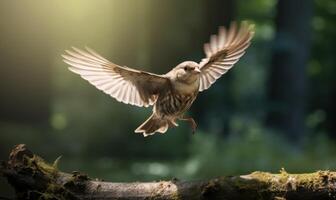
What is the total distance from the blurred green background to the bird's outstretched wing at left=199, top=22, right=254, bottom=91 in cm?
191

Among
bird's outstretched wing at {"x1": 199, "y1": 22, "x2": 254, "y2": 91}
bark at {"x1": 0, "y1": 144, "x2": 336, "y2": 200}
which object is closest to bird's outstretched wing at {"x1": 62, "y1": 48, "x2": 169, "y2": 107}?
bird's outstretched wing at {"x1": 199, "y1": 22, "x2": 254, "y2": 91}

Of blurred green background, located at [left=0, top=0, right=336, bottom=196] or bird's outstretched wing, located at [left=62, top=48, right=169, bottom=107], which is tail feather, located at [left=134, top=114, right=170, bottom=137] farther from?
blurred green background, located at [left=0, top=0, right=336, bottom=196]

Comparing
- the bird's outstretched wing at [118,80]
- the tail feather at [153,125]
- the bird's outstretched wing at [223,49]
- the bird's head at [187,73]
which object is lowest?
the tail feather at [153,125]

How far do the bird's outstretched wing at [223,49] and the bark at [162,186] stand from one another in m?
0.43

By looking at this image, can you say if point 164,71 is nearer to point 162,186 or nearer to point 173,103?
point 173,103

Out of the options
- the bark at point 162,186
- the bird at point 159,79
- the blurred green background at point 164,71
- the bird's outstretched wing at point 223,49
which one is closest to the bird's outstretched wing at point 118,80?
the bird at point 159,79

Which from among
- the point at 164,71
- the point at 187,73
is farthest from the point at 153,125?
the point at 164,71

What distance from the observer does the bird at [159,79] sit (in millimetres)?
1749

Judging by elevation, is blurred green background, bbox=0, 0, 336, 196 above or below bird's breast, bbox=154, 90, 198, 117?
above

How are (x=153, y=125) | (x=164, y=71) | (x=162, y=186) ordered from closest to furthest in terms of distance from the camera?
(x=162, y=186) → (x=153, y=125) → (x=164, y=71)

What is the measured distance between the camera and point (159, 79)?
1.79m

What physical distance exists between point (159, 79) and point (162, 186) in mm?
352

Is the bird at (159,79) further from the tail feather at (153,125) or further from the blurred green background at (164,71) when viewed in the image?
the blurred green background at (164,71)

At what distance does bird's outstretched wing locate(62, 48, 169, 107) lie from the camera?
1.78 metres
